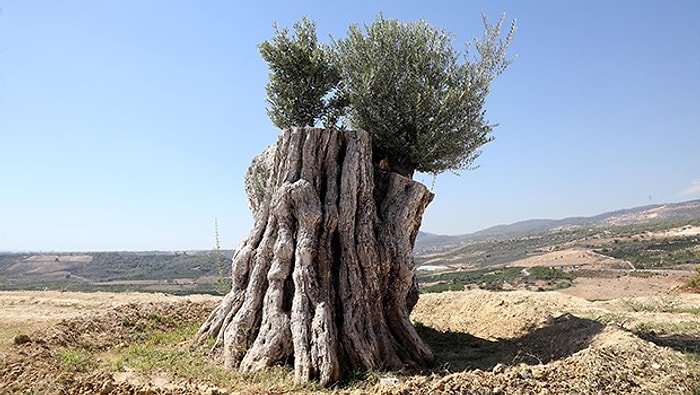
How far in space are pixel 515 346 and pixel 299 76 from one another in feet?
25.2

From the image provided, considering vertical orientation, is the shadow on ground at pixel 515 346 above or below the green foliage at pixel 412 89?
below

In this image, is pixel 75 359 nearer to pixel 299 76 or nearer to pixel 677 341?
pixel 299 76

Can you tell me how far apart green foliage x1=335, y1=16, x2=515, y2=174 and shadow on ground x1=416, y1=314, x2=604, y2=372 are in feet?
13.7

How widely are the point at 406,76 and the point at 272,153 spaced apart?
3.47m

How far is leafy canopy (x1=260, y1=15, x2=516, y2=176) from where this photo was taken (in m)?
10.1

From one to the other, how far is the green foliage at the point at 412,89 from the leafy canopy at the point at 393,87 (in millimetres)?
22

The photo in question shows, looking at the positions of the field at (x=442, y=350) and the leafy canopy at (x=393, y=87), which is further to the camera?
the leafy canopy at (x=393, y=87)

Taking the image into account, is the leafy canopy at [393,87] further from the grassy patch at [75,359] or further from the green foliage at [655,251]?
the green foliage at [655,251]

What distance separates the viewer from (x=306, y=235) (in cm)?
842

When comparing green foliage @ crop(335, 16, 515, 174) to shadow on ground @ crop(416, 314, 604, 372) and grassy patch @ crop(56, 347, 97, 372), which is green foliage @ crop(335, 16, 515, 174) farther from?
grassy patch @ crop(56, 347, 97, 372)

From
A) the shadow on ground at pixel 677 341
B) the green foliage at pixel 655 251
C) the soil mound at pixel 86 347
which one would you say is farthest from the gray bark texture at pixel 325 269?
the green foliage at pixel 655 251

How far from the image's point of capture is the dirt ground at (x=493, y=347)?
252 inches

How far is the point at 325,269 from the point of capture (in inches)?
333

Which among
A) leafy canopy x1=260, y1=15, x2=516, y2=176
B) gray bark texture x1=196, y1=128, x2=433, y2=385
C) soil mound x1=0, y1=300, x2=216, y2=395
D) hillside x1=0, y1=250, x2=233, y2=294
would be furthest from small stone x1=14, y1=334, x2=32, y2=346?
hillside x1=0, y1=250, x2=233, y2=294
